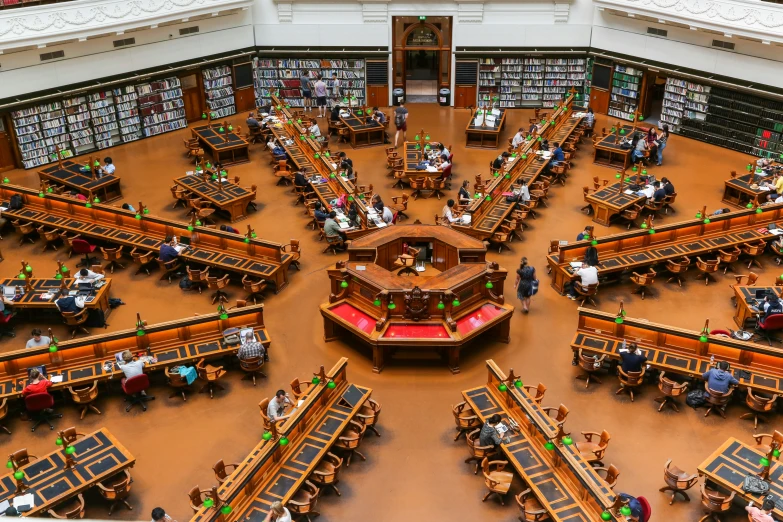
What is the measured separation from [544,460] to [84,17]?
1803cm

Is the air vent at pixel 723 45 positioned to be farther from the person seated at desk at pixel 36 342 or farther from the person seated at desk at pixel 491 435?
the person seated at desk at pixel 36 342

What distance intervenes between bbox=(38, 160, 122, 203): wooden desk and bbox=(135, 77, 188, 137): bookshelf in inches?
173

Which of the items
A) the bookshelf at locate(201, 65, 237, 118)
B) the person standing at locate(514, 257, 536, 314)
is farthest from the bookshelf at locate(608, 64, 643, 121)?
the bookshelf at locate(201, 65, 237, 118)

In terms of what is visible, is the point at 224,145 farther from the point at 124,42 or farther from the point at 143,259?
the point at 143,259

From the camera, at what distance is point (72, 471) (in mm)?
10898

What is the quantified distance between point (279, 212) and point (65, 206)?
5.23 m

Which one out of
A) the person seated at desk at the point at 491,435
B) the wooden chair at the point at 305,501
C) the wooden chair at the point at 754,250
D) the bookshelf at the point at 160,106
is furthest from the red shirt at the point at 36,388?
the wooden chair at the point at 754,250

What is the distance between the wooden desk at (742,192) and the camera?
63.3 feet

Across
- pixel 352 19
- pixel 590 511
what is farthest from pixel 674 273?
pixel 352 19

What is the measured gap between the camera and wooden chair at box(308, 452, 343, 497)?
36.4 feet

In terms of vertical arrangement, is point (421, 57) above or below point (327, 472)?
above

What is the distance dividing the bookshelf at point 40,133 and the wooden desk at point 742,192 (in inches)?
757

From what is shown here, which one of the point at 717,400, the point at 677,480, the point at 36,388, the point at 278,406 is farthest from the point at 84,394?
the point at 717,400

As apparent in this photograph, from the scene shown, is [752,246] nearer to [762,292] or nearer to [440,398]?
[762,292]
